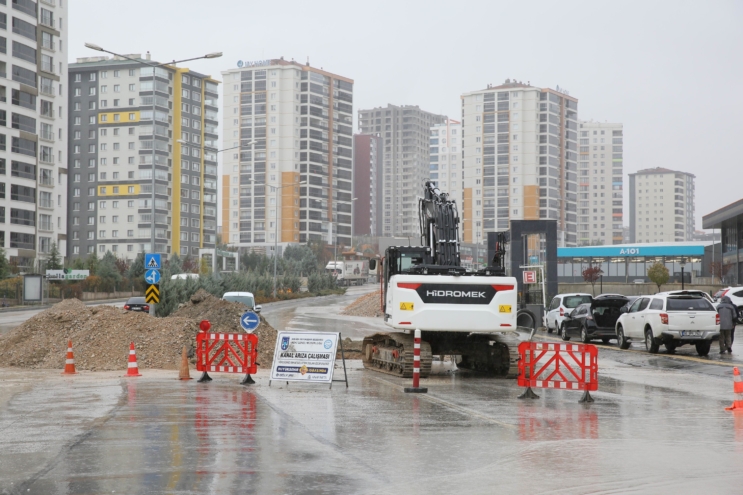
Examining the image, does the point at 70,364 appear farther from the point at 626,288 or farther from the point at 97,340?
the point at 626,288

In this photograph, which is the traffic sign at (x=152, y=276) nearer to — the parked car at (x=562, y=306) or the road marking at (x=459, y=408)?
the road marking at (x=459, y=408)

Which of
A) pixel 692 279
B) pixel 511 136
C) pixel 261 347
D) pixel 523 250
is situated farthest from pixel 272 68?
pixel 261 347

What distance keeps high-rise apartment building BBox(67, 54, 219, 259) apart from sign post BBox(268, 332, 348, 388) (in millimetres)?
100557

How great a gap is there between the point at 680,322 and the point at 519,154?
492 ft

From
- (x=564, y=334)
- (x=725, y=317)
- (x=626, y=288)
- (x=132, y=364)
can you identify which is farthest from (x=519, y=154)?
(x=132, y=364)

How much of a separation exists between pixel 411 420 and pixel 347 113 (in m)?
166

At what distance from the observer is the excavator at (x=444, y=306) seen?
60.9 ft

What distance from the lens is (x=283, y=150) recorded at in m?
166

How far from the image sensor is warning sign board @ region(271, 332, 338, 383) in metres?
17.3

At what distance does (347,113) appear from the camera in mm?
176000


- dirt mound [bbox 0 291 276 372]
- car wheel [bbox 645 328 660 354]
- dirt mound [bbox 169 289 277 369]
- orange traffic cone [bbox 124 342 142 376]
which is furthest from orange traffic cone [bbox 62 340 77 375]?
car wheel [bbox 645 328 660 354]

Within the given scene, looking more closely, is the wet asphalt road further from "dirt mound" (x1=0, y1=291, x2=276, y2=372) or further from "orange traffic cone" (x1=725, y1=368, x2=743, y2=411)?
"dirt mound" (x1=0, y1=291, x2=276, y2=372)

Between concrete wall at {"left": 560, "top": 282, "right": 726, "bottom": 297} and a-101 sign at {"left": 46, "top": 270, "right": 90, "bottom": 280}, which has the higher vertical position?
a-101 sign at {"left": 46, "top": 270, "right": 90, "bottom": 280}

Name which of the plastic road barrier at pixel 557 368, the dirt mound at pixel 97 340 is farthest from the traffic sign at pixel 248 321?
the plastic road barrier at pixel 557 368
